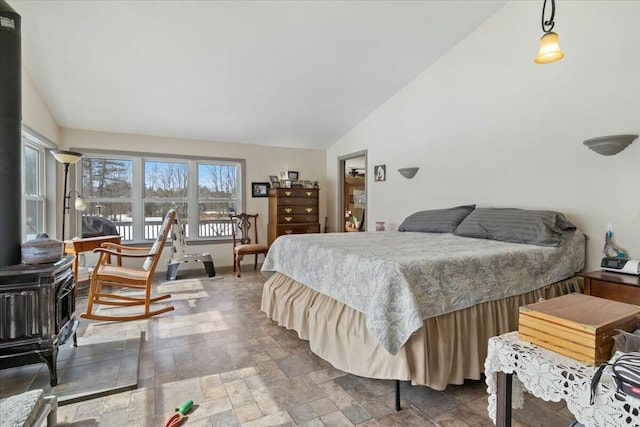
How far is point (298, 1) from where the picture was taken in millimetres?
2922

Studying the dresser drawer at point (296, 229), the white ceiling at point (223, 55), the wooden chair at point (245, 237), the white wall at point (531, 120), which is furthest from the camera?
the dresser drawer at point (296, 229)

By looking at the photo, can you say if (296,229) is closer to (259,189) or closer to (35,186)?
(259,189)

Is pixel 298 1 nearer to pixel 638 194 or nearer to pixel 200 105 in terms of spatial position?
pixel 200 105

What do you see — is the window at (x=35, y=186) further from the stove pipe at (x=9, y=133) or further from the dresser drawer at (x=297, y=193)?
the dresser drawer at (x=297, y=193)

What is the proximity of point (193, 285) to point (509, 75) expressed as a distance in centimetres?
462

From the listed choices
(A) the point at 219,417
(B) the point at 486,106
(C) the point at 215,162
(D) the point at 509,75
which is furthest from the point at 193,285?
(D) the point at 509,75

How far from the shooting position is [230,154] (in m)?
5.70

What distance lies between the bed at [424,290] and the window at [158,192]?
3.09m

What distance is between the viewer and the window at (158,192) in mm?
4930

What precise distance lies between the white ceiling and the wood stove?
7.34ft

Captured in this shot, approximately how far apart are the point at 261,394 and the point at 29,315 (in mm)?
1476

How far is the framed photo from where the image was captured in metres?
5.87

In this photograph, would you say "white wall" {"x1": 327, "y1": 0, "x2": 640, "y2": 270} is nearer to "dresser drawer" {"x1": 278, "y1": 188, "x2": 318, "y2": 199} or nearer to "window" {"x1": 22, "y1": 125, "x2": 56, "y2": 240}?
"dresser drawer" {"x1": 278, "y1": 188, "x2": 318, "y2": 199}

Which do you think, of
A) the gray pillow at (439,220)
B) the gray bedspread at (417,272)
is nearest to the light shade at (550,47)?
the gray bedspread at (417,272)
